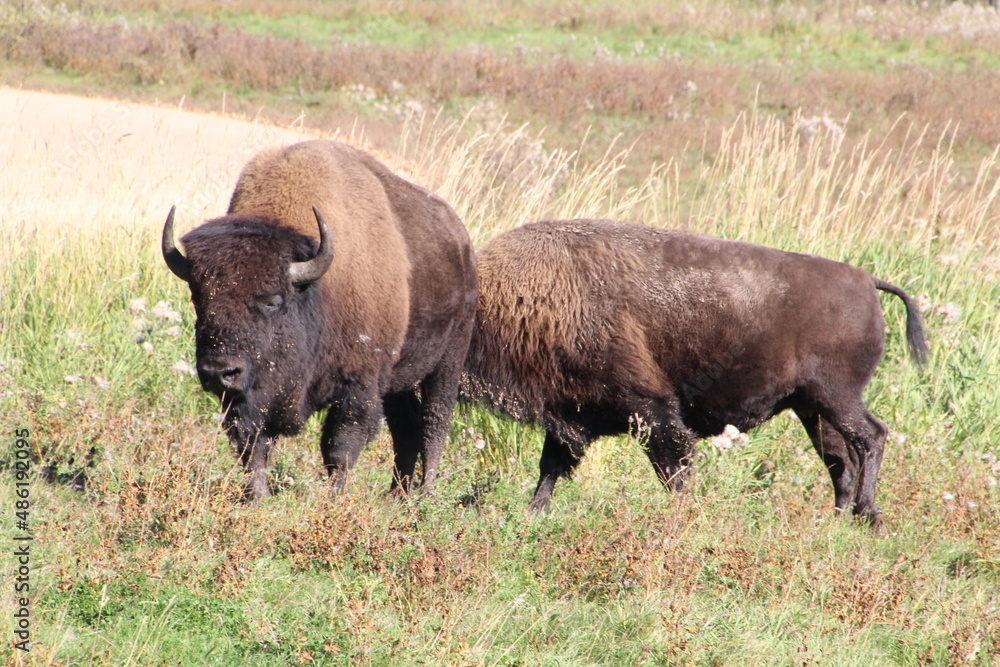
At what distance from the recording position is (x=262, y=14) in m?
25.2

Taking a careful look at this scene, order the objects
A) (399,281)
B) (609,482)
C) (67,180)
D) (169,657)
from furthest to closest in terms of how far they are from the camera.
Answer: (67,180) < (609,482) < (399,281) < (169,657)

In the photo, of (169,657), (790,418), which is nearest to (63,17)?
(790,418)

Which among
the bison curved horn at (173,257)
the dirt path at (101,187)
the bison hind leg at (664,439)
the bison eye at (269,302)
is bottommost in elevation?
the bison hind leg at (664,439)

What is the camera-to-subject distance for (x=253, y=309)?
4.39 metres

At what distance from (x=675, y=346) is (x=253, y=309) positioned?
2428 mm

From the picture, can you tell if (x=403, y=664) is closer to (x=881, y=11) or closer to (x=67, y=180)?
(x=67, y=180)

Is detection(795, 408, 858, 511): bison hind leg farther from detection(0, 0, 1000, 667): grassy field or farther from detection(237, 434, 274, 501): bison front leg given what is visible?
detection(237, 434, 274, 501): bison front leg

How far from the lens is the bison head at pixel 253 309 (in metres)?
4.29

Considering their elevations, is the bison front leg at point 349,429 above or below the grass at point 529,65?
above

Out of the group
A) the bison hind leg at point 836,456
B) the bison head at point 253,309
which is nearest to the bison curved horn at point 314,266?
the bison head at point 253,309

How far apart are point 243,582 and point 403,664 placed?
72 cm

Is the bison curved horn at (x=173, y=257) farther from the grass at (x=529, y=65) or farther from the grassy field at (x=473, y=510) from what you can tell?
the grass at (x=529, y=65)

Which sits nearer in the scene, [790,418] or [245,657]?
[245,657]

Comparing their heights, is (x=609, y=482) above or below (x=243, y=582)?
below
